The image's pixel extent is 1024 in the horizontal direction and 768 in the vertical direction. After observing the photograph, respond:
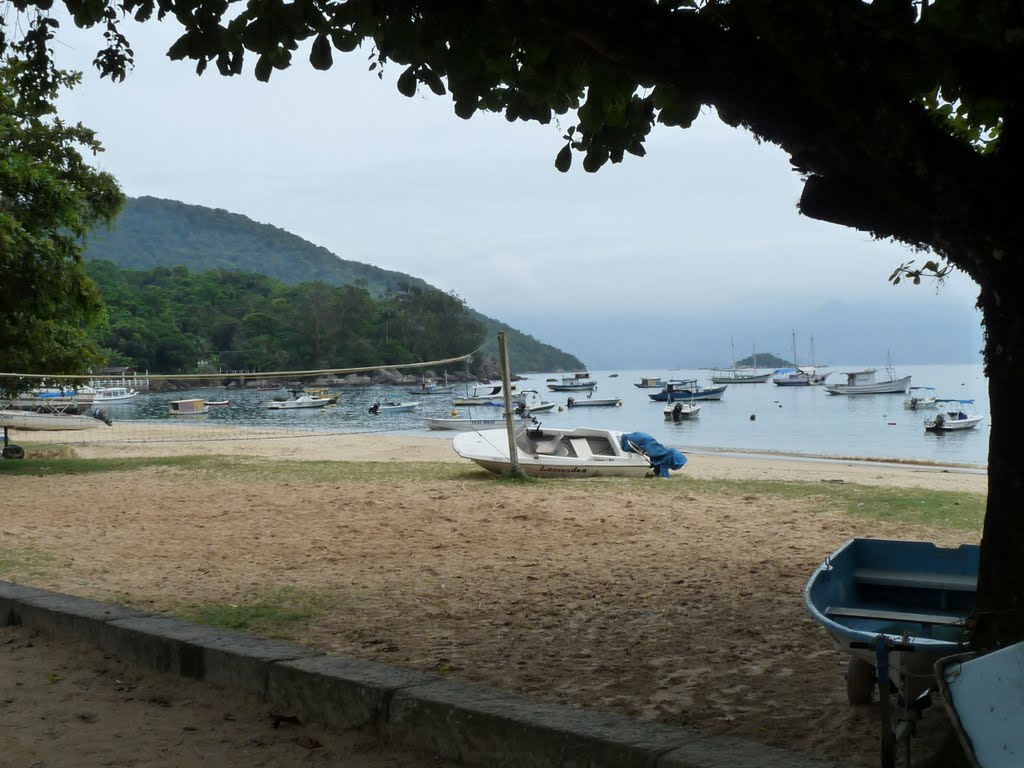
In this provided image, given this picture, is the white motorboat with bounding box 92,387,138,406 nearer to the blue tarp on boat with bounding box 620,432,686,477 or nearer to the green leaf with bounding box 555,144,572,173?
the blue tarp on boat with bounding box 620,432,686,477

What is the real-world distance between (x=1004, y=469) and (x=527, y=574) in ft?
12.1

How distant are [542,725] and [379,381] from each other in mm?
47018

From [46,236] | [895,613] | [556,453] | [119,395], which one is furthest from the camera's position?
[119,395]

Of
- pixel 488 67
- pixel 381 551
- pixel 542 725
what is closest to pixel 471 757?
pixel 542 725

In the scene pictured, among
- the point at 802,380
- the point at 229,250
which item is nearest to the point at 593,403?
→ the point at 802,380

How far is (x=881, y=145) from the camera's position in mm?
2676

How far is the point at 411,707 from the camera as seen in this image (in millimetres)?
3232

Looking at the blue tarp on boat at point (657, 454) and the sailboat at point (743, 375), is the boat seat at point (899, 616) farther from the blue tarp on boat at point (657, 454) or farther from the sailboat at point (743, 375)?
the sailboat at point (743, 375)

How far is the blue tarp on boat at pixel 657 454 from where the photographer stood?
13586 millimetres

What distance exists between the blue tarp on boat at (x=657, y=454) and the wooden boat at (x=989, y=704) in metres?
11.4

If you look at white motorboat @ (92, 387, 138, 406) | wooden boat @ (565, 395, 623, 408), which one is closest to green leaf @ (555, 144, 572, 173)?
wooden boat @ (565, 395, 623, 408)

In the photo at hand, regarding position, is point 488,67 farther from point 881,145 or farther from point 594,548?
point 594,548

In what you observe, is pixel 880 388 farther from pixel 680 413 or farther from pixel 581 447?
pixel 581 447

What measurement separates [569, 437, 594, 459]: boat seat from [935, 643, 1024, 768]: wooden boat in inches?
450
